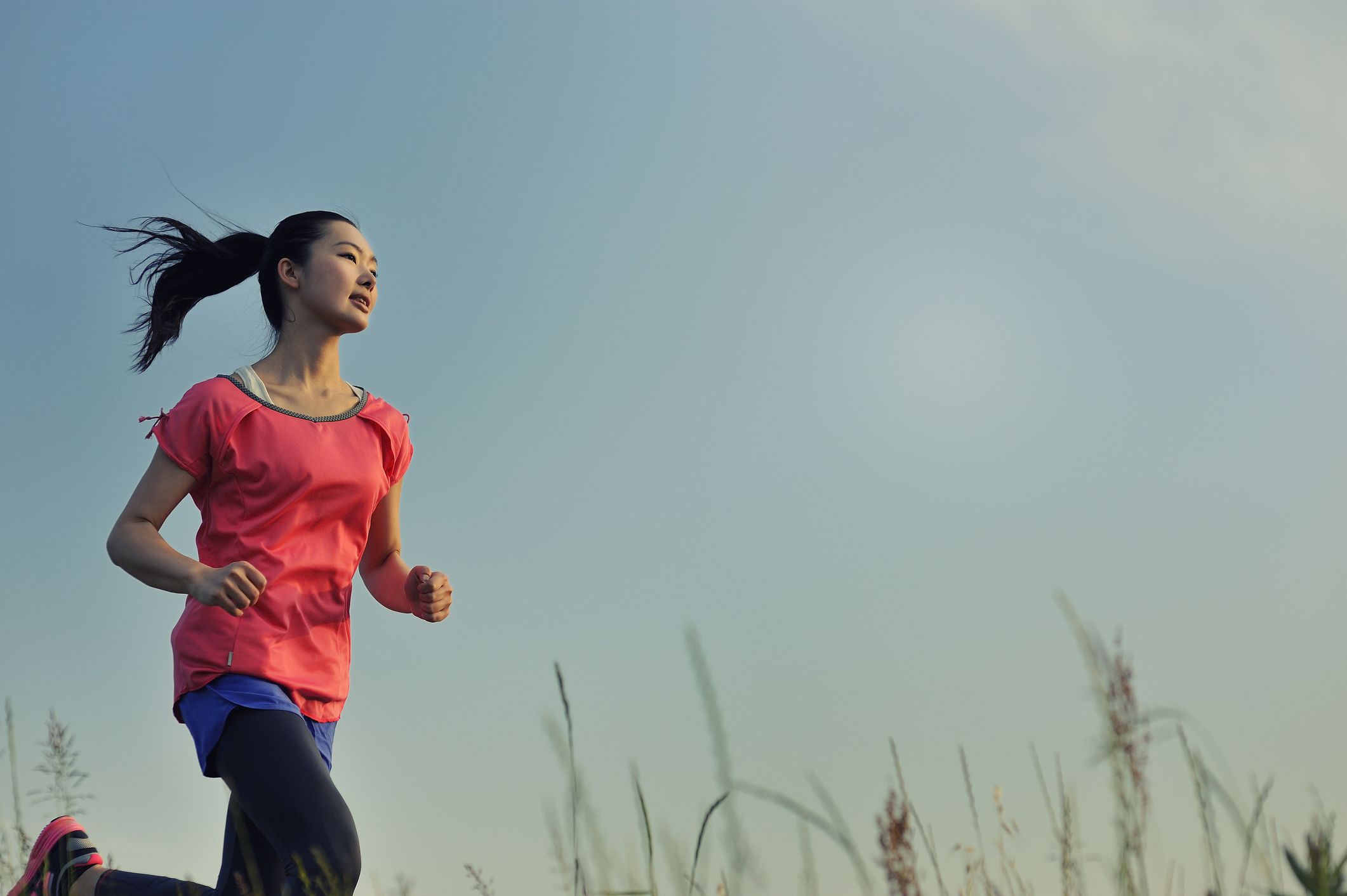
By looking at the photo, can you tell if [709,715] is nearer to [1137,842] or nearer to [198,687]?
[1137,842]

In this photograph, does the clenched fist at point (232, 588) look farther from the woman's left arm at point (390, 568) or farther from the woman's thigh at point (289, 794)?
the woman's left arm at point (390, 568)

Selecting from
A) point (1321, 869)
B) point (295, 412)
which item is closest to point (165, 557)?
point (295, 412)

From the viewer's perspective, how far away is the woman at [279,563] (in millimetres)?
2926

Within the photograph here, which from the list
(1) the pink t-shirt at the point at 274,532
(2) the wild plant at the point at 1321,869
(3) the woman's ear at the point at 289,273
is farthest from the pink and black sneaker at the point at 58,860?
(2) the wild plant at the point at 1321,869

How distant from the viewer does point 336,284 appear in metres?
3.66

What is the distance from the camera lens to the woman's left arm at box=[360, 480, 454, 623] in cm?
367

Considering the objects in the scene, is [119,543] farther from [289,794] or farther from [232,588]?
[289,794]

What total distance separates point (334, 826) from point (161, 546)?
0.91 meters

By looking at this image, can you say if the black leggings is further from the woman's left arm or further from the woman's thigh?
the woman's left arm

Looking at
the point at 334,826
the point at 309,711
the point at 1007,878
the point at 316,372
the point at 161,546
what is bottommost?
the point at 1007,878

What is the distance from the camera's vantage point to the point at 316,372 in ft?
12.0

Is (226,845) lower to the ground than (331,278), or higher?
lower

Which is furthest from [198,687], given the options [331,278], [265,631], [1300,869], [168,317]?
[1300,869]

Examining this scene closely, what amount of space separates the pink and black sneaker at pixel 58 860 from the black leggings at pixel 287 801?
0.88 m
